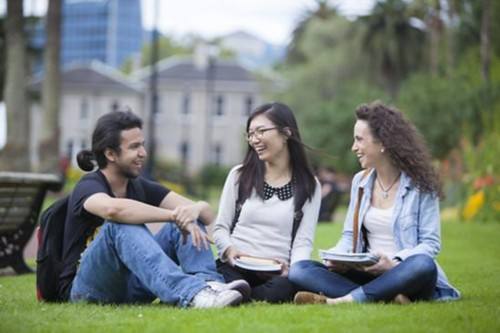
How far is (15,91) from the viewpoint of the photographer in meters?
28.4

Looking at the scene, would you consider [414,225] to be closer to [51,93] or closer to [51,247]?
[51,247]

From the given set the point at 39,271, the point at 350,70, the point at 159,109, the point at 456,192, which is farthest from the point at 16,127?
the point at 159,109

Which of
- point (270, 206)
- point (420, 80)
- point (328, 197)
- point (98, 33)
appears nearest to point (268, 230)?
point (270, 206)

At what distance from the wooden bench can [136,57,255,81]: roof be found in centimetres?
6976

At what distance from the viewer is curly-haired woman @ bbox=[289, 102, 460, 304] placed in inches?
249

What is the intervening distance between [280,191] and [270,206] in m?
0.13

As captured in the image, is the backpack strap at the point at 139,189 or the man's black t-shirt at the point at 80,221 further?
the backpack strap at the point at 139,189

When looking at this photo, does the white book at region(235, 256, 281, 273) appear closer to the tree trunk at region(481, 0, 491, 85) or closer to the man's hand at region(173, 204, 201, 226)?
the man's hand at region(173, 204, 201, 226)

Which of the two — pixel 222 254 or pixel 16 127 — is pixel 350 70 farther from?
pixel 222 254

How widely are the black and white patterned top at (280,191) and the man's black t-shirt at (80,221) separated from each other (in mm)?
798

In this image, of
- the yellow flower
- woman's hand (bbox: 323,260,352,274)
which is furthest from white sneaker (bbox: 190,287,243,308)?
the yellow flower

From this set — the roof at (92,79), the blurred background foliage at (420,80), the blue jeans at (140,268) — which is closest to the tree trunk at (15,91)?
the blurred background foliage at (420,80)

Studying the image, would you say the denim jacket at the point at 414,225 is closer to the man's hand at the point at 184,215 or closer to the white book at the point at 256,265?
the white book at the point at 256,265

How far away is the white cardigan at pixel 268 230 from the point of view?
22.4 ft
